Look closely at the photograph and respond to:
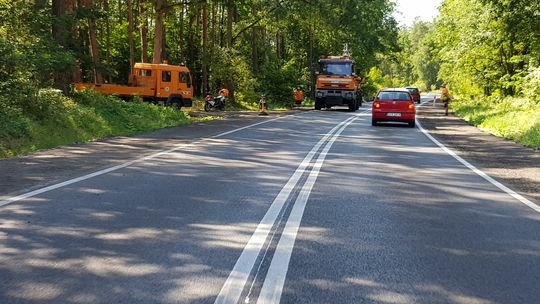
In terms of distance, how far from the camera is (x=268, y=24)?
4606cm

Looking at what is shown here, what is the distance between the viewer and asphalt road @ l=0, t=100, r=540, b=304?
4.02 meters

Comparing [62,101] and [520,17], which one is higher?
[520,17]

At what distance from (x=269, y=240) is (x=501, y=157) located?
948cm

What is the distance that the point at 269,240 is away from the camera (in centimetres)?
536

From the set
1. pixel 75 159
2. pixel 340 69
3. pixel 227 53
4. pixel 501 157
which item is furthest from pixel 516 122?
pixel 227 53

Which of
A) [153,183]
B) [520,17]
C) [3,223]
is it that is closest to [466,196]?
[153,183]

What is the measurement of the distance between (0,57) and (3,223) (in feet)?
36.6

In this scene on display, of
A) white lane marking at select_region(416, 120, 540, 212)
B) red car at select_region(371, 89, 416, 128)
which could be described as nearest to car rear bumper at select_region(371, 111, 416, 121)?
red car at select_region(371, 89, 416, 128)

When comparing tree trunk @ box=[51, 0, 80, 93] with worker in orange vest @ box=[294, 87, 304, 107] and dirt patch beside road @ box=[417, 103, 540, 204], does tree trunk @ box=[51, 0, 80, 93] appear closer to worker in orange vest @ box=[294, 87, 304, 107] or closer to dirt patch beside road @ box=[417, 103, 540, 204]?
dirt patch beside road @ box=[417, 103, 540, 204]

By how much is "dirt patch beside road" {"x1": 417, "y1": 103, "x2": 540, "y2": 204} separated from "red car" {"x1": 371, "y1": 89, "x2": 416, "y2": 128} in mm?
2688

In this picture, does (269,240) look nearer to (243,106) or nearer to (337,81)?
(337,81)

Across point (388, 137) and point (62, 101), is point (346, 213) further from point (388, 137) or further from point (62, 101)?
point (62, 101)

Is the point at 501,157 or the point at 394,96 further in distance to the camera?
the point at 394,96

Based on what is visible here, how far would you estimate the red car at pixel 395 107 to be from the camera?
75.8 feet
